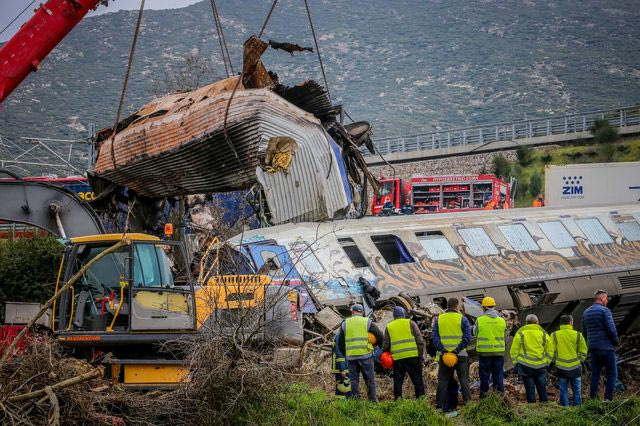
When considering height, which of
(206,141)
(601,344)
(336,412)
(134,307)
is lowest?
(336,412)

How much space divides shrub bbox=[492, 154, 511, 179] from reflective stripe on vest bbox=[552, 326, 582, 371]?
3924 cm

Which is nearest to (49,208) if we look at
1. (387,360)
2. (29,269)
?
(387,360)

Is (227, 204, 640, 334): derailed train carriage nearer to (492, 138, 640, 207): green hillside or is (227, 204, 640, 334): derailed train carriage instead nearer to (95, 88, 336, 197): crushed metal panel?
(95, 88, 336, 197): crushed metal panel

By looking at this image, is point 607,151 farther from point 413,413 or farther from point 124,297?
point 124,297

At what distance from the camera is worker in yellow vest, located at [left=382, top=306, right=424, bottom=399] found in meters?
13.2

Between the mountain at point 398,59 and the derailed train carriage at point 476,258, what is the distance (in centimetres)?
6242

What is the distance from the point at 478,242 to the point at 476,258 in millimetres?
631

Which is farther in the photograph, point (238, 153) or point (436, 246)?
point (436, 246)

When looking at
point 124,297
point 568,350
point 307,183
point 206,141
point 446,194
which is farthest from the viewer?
point 446,194

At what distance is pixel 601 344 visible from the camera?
1405 centimetres

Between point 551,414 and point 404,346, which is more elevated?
point 404,346

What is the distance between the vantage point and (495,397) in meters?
12.0

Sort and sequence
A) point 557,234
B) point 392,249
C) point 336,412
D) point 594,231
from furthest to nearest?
1. point 594,231
2. point 557,234
3. point 392,249
4. point 336,412

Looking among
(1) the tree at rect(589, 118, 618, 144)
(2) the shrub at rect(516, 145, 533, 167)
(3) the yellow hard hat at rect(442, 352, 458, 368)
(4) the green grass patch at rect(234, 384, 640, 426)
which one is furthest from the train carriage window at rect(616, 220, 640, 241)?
(2) the shrub at rect(516, 145, 533, 167)
